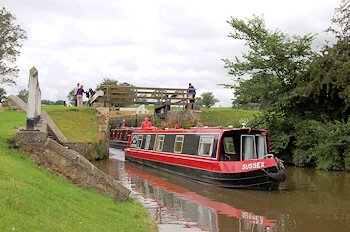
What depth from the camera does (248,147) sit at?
1422 centimetres

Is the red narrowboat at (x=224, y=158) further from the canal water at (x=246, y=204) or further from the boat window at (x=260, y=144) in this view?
the canal water at (x=246, y=204)

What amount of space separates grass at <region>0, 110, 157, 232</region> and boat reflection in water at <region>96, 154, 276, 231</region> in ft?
3.52

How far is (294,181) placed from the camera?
50.5 feet

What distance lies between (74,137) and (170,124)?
32.3 feet

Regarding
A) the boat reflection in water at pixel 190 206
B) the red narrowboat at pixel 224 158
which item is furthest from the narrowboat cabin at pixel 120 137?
the boat reflection in water at pixel 190 206

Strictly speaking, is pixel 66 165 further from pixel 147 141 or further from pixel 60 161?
pixel 147 141

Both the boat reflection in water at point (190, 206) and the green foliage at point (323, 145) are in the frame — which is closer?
the boat reflection in water at point (190, 206)

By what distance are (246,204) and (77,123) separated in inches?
523

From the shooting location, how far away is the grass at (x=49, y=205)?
479 cm

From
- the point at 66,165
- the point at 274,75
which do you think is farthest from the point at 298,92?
the point at 66,165

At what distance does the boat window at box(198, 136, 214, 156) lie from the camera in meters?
14.4

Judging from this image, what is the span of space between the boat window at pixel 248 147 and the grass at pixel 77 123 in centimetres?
836

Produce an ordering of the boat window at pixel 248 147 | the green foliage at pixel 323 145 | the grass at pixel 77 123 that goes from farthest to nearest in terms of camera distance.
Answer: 1. the grass at pixel 77 123
2. the green foliage at pixel 323 145
3. the boat window at pixel 248 147

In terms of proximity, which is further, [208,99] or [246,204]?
[208,99]
